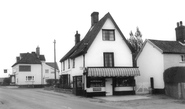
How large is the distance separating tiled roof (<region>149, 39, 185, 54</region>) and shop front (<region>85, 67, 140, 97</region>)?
494cm

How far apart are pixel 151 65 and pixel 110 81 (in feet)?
23.5

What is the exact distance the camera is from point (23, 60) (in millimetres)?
70312

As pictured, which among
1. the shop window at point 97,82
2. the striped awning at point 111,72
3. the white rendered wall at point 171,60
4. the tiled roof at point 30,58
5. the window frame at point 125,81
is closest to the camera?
the striped awning at point 111,72

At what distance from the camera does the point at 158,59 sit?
3309cm

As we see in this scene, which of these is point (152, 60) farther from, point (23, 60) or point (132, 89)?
point (23, 60)

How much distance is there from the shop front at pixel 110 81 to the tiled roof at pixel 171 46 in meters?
4.94

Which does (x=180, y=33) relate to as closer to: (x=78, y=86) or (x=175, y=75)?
(x=175, y=75)

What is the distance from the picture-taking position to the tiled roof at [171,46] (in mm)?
32397

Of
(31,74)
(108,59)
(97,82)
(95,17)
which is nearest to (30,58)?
(31,74)

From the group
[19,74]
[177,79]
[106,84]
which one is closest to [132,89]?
[106,84]

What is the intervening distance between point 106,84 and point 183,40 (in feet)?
45.3

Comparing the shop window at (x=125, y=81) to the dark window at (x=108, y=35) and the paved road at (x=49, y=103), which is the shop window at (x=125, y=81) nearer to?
the dark window at (x=108, y=35)

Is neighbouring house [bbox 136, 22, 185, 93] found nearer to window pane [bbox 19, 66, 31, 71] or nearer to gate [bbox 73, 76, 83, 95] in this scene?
gate [bbox 73, 76, 83, 95]

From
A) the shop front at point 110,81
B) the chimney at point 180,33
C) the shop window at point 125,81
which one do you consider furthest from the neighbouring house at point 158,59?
the shop front at point 110,81
